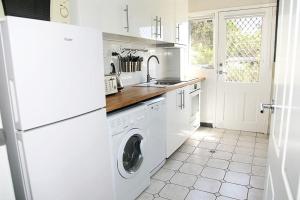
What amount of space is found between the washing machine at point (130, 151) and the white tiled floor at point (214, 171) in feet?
0.73

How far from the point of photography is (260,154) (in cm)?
282

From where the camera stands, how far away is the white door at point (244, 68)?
3.31 meters

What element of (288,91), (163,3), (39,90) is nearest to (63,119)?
(39,90)

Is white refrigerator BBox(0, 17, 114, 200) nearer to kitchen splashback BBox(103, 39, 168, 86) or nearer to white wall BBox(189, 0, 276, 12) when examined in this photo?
kitchen splashback BBox(103, 39, 168, 86)

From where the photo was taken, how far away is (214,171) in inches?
95.7

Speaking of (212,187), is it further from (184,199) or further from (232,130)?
(232,130)

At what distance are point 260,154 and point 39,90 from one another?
9.18 feet

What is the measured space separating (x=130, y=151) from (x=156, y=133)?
407 millimetres

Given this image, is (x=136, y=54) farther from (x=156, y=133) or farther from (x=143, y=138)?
(x=143, y=138)

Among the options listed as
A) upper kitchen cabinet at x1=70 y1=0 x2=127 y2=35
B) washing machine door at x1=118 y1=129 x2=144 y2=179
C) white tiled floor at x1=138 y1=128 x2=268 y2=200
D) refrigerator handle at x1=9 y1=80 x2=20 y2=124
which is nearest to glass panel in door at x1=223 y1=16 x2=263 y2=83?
white tiled floor at x1=138 y1=128 x2=268 y2=200

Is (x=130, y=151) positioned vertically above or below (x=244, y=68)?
below

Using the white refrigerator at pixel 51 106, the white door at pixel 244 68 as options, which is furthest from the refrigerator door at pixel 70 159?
the white door at pixel 244 68

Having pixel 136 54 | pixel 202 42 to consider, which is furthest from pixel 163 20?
pixel 202 42

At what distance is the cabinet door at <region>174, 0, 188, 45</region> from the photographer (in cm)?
318
